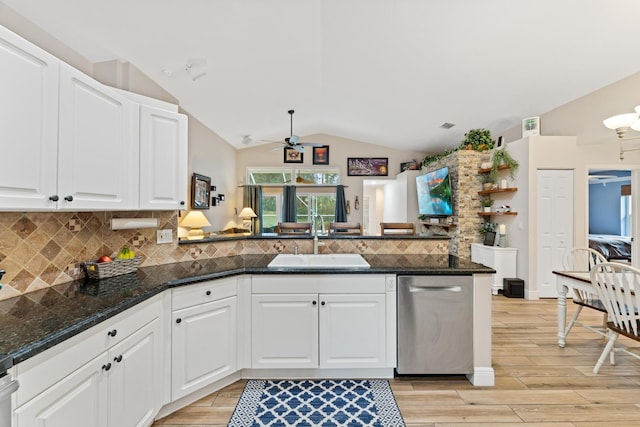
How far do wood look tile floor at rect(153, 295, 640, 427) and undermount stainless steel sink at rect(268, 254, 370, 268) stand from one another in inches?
37.0

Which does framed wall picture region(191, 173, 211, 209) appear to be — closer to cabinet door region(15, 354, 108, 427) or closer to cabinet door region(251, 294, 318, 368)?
cabinet door region(251, 294, 318, 368)

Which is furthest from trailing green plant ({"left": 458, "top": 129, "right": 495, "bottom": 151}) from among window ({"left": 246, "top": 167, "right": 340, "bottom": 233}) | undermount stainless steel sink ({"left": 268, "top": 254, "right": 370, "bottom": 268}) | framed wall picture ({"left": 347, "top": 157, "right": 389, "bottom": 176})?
undermount stainless steel sink ({"left": 268, "top": 254, "right": 370, "bottom": 268})

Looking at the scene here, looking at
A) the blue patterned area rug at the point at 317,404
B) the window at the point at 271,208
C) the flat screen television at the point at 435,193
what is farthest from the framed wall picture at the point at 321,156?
→ the blue patterned area rug at the point at 317,404

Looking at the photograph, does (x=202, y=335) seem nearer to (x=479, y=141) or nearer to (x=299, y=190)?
(x=479, y=141)

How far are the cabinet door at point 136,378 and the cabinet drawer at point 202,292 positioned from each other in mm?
162

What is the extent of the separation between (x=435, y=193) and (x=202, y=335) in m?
5.28

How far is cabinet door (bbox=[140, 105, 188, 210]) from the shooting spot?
1954mm

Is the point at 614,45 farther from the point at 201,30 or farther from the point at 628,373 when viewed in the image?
the point at 201,30

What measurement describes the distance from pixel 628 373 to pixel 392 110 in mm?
4416

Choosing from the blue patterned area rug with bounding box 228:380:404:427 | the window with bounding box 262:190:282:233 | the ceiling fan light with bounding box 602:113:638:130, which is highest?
the ceiling fan light with bounding box 602:113:638:130

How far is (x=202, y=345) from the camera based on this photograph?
1990 millimetres

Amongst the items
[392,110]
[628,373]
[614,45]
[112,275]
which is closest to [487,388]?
[628,373]

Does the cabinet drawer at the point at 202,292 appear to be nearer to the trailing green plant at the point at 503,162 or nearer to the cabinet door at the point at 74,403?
the cabinet door at the point at 74,403

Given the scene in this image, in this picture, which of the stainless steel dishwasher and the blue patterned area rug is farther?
the stainless steel dishwasher
